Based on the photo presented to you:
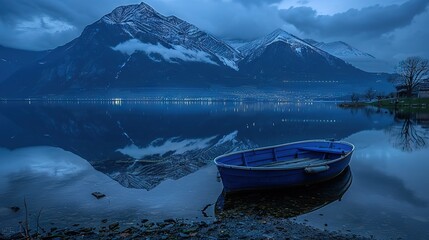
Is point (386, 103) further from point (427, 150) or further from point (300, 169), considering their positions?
point (300, 169)

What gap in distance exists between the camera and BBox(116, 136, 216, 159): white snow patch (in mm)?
34719

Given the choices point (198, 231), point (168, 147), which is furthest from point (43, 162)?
point (198, 231)

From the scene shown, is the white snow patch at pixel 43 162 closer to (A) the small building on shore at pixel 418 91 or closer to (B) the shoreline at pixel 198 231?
(B) the shoreline at pixel 198 231

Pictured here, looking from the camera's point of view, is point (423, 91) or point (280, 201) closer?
point (280, 201)

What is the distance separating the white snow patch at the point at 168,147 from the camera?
3472 centimetres

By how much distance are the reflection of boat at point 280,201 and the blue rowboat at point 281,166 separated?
0.39 metres

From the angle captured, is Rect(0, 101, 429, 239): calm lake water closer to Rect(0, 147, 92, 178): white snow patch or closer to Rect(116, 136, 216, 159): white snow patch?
Rect(0, 147, 92, 178): white snow patch

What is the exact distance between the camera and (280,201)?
17219mm

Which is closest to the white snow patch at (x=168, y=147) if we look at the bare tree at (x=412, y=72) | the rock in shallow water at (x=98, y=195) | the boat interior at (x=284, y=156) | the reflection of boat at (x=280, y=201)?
the rock in shallow water at (x=98, y=195)

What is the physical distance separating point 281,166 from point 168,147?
20.0 meters

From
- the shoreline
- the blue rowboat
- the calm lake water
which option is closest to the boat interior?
the blue rowboat

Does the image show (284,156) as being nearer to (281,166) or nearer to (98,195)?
(281,166)

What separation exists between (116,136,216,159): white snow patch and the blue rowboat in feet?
46.5

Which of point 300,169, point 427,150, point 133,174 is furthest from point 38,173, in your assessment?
point 427,150
